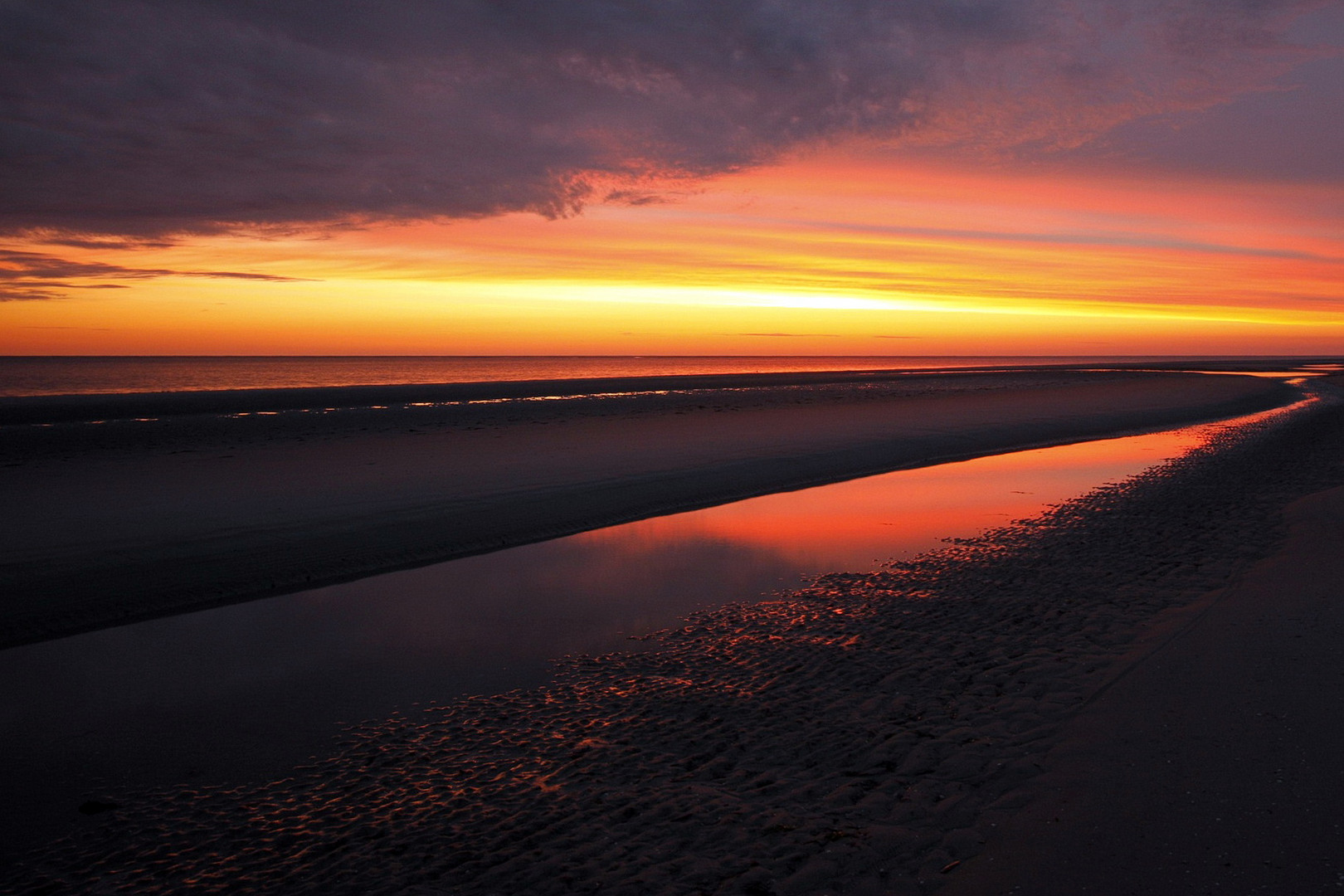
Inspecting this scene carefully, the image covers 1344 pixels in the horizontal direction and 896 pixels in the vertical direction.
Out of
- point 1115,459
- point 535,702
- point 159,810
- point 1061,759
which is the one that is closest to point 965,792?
point 1061,759

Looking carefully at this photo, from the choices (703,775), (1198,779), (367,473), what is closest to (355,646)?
(703,775)

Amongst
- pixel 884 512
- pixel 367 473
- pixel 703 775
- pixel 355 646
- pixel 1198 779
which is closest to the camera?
pixel 1198 779

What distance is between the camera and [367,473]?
18.8m

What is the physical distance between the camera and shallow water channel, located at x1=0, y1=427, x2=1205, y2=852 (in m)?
6.34

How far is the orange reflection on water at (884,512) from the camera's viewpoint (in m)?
13.2

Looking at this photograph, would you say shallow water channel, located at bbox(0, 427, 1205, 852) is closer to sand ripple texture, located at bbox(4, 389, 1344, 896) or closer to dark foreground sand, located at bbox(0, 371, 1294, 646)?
sand ripple texture, located at bbox(4, 389, 1344, 896)

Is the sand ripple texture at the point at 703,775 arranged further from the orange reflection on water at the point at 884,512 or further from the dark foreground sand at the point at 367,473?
the dark foreground sand at the point at 367,473

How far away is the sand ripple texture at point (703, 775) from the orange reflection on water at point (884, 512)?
11.3ft

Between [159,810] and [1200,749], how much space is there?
7525 millimetres

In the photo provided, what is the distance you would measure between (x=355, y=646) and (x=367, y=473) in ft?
35.3

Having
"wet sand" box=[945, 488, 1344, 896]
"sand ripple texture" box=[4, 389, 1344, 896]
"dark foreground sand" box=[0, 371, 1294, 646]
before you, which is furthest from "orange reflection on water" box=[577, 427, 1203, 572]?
"wet sand" box=[945, 488, 1344, 896]

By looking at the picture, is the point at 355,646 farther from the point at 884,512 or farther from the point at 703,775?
the point at 884,512

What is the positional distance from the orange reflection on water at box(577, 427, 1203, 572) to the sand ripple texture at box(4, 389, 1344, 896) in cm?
344

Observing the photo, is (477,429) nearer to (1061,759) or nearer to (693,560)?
(693,560)
